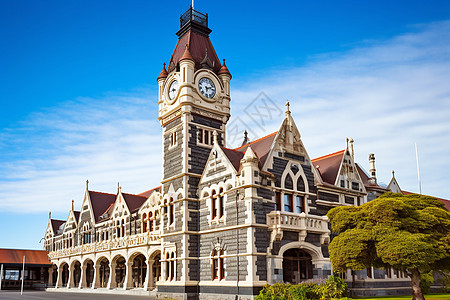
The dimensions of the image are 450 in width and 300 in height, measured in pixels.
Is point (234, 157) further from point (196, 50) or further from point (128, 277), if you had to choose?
point (128, 277)

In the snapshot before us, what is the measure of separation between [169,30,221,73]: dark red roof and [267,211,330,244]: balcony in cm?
1458

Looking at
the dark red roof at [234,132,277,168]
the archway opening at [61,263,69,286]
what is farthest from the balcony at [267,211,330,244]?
the archway opening at [61,263,69,286]

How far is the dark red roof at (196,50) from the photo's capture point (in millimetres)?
36406

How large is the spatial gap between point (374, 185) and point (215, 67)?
1698 centimetres

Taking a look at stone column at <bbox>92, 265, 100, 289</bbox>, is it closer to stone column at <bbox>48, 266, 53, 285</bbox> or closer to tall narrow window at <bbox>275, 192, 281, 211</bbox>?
stone column at <bbox>48, 266, 53, 285</bbox>

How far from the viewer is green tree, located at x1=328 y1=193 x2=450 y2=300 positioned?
22641 mm

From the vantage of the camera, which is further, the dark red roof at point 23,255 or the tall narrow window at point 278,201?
the dark red roof at point 23,255

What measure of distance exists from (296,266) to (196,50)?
19.0m

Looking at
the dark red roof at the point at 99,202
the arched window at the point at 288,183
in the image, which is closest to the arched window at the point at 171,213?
the arched window at the point at 288,183

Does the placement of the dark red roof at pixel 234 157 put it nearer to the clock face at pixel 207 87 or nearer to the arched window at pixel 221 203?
the arched window at pixel 221 203

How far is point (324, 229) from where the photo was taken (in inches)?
1187

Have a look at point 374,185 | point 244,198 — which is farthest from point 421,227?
point 374,185

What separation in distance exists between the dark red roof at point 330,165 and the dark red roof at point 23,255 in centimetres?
4221

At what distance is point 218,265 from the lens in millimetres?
29375
